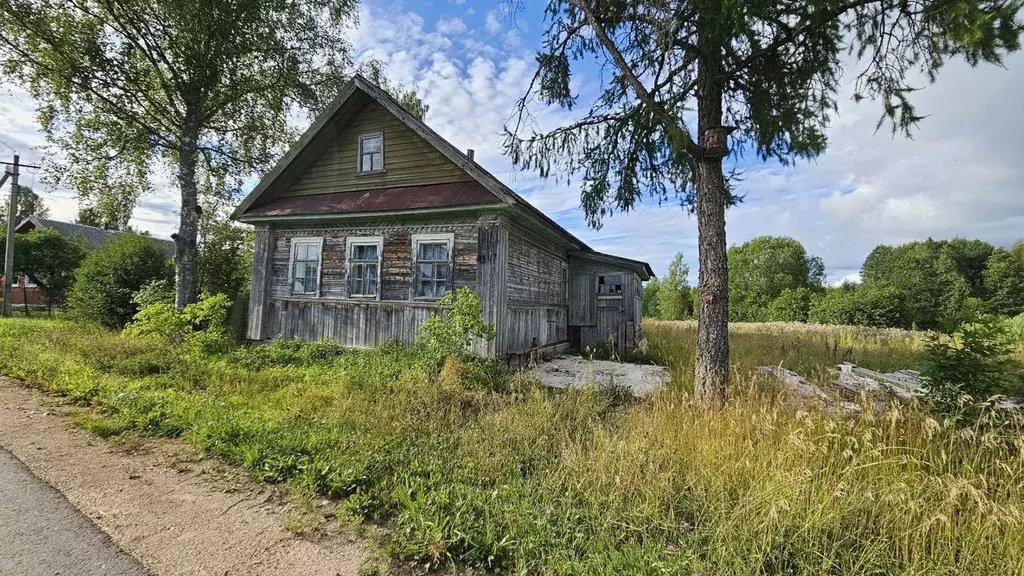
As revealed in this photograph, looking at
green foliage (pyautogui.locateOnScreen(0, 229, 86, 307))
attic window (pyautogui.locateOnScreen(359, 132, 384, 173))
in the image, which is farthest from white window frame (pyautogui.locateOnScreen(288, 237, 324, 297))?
green foliage (pyautogui.locateOnScreen(0, 229, 86, 307))

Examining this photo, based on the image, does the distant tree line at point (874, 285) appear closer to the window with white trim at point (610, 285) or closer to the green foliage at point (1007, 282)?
the green foliage at point (1007, 282)

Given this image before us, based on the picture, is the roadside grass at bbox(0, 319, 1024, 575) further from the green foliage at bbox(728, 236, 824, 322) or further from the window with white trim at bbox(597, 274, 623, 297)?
the green foliage at bbox(728, 236, 824, 322)

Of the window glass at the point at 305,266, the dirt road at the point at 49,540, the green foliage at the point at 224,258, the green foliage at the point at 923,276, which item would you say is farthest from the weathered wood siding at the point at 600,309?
the green foliage at the point at 923,276

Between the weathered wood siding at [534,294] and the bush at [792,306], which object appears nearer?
the weathered wood siding at [534,294]

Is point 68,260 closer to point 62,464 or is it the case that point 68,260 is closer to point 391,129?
point 391,129

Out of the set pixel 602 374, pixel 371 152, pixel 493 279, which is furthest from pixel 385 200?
pixel 602 374

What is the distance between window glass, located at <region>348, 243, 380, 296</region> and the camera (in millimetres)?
9648

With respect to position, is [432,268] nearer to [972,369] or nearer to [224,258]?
[972,369]

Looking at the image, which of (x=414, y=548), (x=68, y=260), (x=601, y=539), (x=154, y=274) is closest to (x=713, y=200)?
(x=601, y=539)

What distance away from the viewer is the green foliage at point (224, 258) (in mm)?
16641

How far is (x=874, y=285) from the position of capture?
110ft

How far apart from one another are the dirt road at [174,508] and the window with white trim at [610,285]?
1037 centimetres

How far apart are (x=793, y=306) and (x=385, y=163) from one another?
131 feet

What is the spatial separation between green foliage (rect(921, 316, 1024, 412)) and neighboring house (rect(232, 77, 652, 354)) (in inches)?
247
